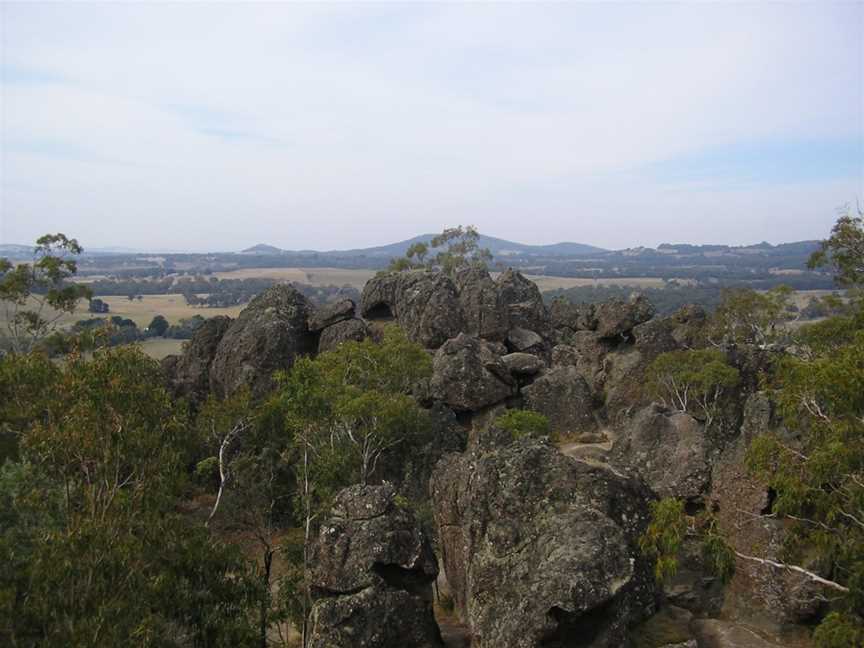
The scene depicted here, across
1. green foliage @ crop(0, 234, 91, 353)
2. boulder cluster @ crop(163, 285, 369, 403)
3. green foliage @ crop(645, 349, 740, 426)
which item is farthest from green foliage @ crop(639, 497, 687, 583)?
green foliage @ crop(0, 234, 91, 353)

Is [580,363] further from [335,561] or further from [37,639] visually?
[37,639]

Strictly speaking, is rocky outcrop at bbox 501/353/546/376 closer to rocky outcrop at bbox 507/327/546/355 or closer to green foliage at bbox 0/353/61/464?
rocky outcrop at bbox 507/327/546/355

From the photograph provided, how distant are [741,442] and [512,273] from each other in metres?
34.8

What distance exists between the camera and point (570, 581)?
1419 cm

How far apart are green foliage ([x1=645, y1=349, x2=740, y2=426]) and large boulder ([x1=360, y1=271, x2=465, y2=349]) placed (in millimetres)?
14315

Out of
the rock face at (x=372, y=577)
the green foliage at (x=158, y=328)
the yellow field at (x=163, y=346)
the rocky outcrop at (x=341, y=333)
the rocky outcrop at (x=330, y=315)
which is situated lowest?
the yellow field at (x=163, y=346)

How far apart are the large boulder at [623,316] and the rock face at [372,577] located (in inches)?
1214

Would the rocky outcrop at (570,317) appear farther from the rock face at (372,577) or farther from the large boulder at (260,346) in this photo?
the rock face at (372,577)

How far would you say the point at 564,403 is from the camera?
37656 mm

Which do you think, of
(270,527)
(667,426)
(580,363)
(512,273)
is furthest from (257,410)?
(512,273)

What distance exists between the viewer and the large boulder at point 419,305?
47.5 meters

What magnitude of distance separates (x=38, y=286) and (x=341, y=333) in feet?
77.9

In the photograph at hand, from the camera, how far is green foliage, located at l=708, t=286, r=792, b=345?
53406 mm

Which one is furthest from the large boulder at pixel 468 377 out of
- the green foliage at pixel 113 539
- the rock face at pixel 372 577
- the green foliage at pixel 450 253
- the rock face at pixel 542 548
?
the green foliage at pixel 450 253
